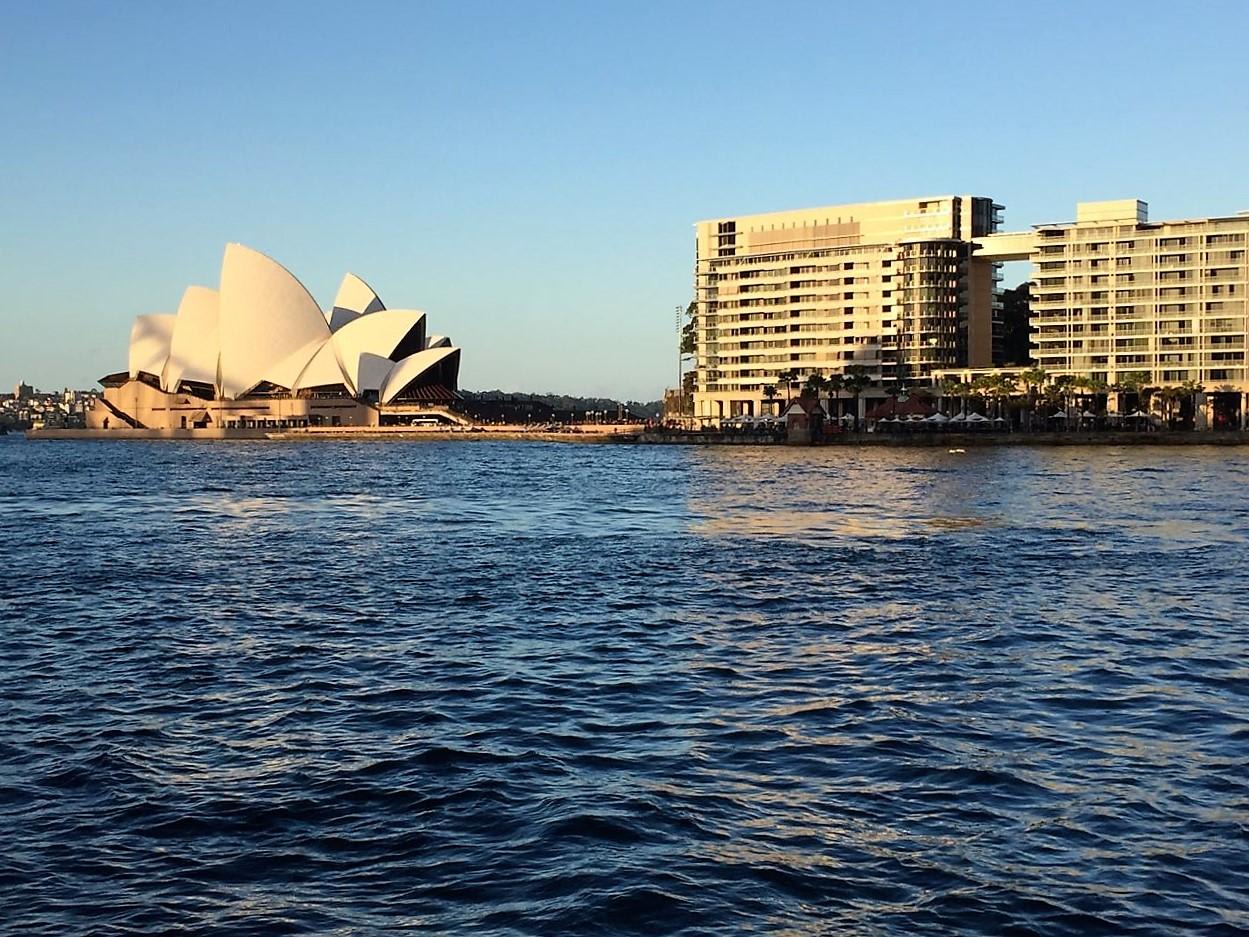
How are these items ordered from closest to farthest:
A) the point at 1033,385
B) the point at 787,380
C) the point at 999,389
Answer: the point at 999,389 → the point at 1033,385 → the point at 787,380

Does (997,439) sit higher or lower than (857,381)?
lower

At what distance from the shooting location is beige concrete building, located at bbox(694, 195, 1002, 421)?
15550 centimetres

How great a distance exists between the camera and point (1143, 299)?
139500 millimetres

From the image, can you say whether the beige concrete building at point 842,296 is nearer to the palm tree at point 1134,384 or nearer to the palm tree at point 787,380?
the palm tree at point 787,380

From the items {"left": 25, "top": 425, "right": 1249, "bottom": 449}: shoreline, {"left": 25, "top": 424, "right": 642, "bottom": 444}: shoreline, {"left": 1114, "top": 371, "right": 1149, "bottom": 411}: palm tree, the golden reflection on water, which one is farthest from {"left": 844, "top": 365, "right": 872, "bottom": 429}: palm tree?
the golden reflection on water

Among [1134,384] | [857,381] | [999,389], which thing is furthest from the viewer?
[857,381]

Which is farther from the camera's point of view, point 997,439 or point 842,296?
point 842,296

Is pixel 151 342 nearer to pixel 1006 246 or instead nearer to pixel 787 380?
pixel 787 380

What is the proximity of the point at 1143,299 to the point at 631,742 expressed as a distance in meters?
138

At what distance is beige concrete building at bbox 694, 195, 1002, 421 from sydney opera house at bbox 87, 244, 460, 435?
34969 mm

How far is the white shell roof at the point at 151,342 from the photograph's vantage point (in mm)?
177625

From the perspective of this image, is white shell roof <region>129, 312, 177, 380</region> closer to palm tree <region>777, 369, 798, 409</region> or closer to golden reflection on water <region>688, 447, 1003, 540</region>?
palm tree <region>777, 369, 798, 409</region>

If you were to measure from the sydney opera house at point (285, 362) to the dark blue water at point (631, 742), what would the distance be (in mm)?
132290

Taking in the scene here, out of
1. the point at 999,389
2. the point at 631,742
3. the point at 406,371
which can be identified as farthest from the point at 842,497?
the point at 406,371
